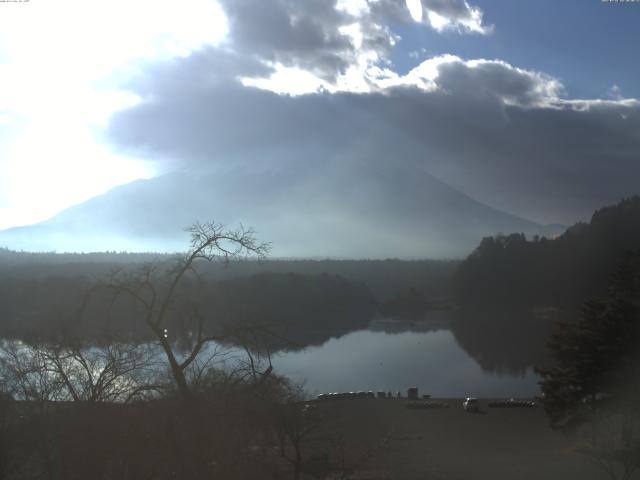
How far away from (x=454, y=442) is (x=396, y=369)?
42.6ft

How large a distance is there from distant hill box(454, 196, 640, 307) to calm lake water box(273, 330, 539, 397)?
251 inches

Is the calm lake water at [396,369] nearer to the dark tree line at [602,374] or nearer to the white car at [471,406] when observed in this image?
the white car at [471,406]

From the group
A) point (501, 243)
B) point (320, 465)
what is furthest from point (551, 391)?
point (501, 243)

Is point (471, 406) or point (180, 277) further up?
point (180, 277)

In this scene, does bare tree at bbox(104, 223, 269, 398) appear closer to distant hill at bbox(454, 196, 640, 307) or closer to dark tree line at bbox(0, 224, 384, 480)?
dark tree line at bbox(0, 224, 384, 480)

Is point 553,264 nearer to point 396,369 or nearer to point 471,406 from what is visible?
point 396,369

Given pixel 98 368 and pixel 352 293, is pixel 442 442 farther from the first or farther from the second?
pixel 352 293

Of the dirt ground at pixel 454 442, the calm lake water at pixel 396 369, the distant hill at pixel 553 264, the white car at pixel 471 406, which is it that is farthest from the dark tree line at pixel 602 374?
the distant hill at pixel 553 264

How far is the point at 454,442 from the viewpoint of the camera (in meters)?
15.0

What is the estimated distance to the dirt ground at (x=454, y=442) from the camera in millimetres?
10430

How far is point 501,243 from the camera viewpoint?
2281 inches

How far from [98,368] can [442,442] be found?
10.4 meters

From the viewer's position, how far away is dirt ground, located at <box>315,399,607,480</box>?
10430mm

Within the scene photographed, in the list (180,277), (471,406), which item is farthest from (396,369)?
(180,277)
